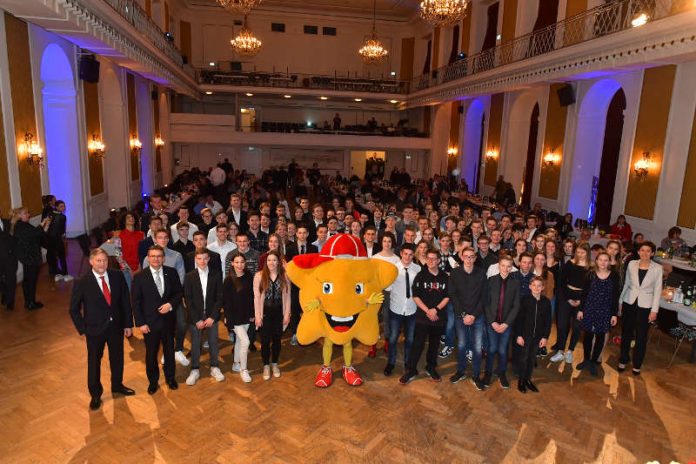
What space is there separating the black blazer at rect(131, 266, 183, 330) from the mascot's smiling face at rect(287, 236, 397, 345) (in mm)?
1273

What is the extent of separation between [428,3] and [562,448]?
Result: 845 centimetres

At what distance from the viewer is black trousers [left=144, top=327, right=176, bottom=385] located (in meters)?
5.07

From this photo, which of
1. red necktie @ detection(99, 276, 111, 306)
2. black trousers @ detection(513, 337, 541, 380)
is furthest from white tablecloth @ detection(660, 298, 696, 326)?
red necktie @ detection(99, 276, 111, 306)

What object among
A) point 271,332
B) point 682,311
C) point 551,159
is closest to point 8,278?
point 271,332

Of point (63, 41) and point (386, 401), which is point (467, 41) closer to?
point (63, 41)

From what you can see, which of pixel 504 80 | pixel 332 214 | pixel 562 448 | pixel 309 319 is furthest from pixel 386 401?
pixel 504 80

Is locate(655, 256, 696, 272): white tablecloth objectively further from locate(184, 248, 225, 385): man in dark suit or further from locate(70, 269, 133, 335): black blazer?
locate(70, 269, 133, 335): black blazer

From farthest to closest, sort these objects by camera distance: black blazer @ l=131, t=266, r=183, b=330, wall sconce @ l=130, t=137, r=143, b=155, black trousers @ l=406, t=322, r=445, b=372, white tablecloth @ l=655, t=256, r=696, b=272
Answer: wall sconce @ l=130, t=137, r=143, b=155, white tablecloth @ l=655, t=256, r=696, b=272, black trousers @ l=406, t=322, r=445, b=372, black blazer @ l=131, t=266, r=183, b=330

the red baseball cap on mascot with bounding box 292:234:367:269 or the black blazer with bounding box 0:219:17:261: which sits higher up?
the red baseball cap on mascot with bounding box 292:234:367:269

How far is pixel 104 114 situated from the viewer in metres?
13.7

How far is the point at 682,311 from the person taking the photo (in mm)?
6219

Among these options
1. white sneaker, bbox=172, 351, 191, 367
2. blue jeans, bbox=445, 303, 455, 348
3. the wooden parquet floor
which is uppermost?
blue jeans, bbox=445, 303, 455, 348

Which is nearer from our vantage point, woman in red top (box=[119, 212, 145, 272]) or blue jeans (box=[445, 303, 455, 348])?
blue jeans (box=[445, 303, 455, 348])

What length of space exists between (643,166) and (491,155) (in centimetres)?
739
